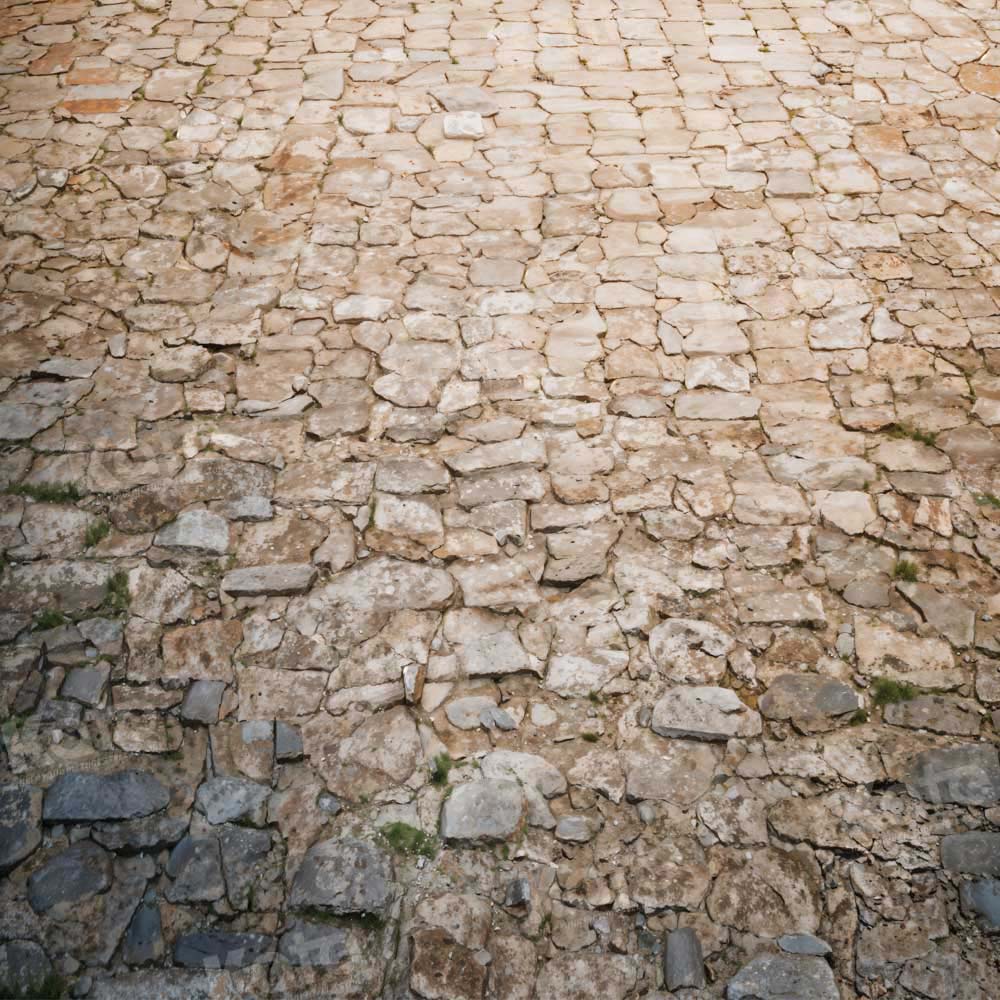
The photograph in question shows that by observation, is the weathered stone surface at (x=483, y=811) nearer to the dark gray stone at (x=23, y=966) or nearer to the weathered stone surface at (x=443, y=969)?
the weathered stone surface at (x=443, y=969)

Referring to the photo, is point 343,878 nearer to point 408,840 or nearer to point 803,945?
point 408,840

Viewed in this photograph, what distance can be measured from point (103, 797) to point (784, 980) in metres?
1.84

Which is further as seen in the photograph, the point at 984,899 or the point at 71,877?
the point at 71,877

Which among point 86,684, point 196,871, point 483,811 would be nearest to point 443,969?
point 483,811

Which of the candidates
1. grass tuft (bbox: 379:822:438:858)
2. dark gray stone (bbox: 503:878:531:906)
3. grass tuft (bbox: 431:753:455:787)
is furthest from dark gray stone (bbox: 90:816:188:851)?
dark gray stone (bbox: 503:878:531:906)

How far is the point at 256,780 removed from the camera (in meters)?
2.64

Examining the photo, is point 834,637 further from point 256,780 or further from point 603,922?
point 256,780

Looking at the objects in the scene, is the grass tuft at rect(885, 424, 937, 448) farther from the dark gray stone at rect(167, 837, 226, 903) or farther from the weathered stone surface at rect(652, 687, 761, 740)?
the dark gray stone at rect(167, 837, 226, 903)

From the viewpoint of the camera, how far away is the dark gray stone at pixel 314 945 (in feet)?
7.64

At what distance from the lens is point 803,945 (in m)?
2.32

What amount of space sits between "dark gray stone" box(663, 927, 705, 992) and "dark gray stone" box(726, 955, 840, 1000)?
3.1 inches

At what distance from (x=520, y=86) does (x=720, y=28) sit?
4.38ft

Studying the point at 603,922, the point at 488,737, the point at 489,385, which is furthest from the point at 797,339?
the point at 603,922

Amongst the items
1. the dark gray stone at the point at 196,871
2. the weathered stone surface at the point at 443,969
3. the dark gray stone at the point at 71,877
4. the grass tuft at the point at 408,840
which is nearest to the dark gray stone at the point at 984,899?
the weathered stone surface at the point at 443,969
